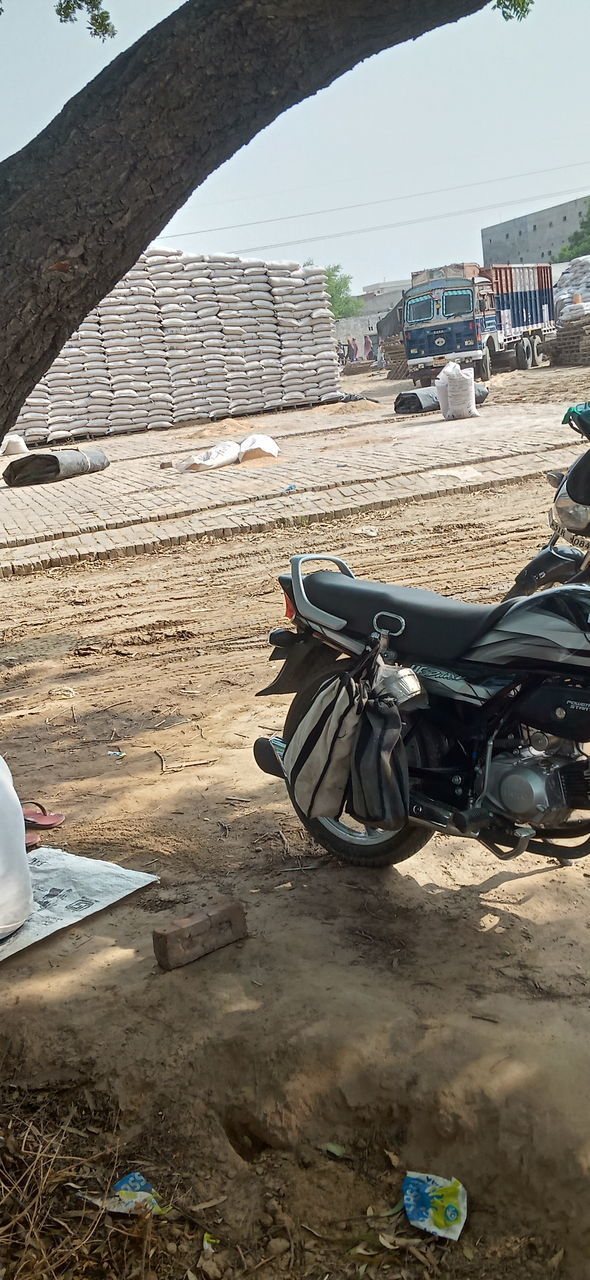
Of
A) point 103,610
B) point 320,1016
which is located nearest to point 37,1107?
point 320,1016

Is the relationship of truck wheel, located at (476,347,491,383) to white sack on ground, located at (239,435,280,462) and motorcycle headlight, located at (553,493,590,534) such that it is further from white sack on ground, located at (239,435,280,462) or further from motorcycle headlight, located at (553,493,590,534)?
motorcycle headlight, located at (553,493,590,534)

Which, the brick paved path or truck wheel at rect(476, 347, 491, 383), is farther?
truck wheel at rect(476, 347, 491, 383)

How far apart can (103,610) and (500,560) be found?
2.81 m

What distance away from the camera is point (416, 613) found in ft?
10.4

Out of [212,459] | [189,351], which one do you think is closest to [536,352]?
[189,351]

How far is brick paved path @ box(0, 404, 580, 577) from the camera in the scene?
9117 mm

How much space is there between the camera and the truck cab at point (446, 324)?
2161 centimetres

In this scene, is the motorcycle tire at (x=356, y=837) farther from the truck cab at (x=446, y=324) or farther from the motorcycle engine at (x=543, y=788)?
the truck cab at (x=446, y=324)

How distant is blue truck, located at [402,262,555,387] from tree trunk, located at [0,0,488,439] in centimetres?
1942

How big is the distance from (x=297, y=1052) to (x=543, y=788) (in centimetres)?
96

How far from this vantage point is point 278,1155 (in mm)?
2416

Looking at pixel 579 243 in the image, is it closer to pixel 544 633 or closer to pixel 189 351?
pixel 189 351

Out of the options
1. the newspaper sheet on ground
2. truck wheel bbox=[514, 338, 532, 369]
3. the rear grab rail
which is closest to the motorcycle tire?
the rear grab rail

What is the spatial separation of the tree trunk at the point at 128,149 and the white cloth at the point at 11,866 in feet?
3.63
